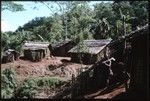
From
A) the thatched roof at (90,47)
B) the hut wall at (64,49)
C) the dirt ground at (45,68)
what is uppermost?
the thatched roof at (90,47)

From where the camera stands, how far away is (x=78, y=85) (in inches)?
1091

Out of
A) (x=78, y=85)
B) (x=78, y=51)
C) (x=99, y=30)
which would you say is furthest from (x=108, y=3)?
(x=78, y=85)

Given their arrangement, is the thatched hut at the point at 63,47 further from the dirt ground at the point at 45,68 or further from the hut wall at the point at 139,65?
the hut wall at the point at 139,65

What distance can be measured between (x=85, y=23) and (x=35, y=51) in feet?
23.3

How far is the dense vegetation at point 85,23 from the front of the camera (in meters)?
44.9

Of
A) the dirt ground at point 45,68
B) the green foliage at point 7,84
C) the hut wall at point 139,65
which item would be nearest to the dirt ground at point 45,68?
the dirt ground at point 45,68

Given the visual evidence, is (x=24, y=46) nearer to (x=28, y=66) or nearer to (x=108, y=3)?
(x=28, y=66)

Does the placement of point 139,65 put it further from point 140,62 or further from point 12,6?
point 12,6

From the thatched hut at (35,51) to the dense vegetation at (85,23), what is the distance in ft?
Answer: 3.68

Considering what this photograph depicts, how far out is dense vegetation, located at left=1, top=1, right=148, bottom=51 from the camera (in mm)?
44856

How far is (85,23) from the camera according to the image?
44.4 meters

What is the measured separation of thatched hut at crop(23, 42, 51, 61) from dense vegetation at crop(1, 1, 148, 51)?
112 cm

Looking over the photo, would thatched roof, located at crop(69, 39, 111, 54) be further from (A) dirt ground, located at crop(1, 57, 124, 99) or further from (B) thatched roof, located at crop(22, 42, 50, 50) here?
(B) thatched roof, located at crop(22, 42, 50, 50)

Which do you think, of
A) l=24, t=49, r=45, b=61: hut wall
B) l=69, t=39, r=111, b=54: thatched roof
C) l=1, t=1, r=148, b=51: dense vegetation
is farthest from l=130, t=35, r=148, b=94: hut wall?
l=24, t=49, r=45, b=61: hut wall
